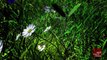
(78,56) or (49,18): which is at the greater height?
(49,18)

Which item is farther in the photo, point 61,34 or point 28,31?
point 61,34

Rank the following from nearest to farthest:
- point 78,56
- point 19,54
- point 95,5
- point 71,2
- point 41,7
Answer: point 19,54
point 78,56
point 95,5
point 71,2
point 41,7

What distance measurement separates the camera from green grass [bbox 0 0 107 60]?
2.41 m

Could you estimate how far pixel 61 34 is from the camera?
9.67ft

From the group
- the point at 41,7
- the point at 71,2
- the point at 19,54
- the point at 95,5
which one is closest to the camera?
the point at 19,54

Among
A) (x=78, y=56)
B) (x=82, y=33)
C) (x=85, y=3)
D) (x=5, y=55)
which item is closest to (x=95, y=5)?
(x=85, y=3)

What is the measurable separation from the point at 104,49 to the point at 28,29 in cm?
68

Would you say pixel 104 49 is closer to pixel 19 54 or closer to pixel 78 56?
pixel 78 56

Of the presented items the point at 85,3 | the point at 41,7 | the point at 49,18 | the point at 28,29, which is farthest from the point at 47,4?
the point at 28,29

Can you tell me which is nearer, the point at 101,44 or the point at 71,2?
the point at 101,44

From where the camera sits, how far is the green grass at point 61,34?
7.89 feet

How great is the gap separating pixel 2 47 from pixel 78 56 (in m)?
0.63

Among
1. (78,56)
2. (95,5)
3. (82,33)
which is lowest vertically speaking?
(78,56)

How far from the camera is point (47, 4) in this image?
12.9 feet
